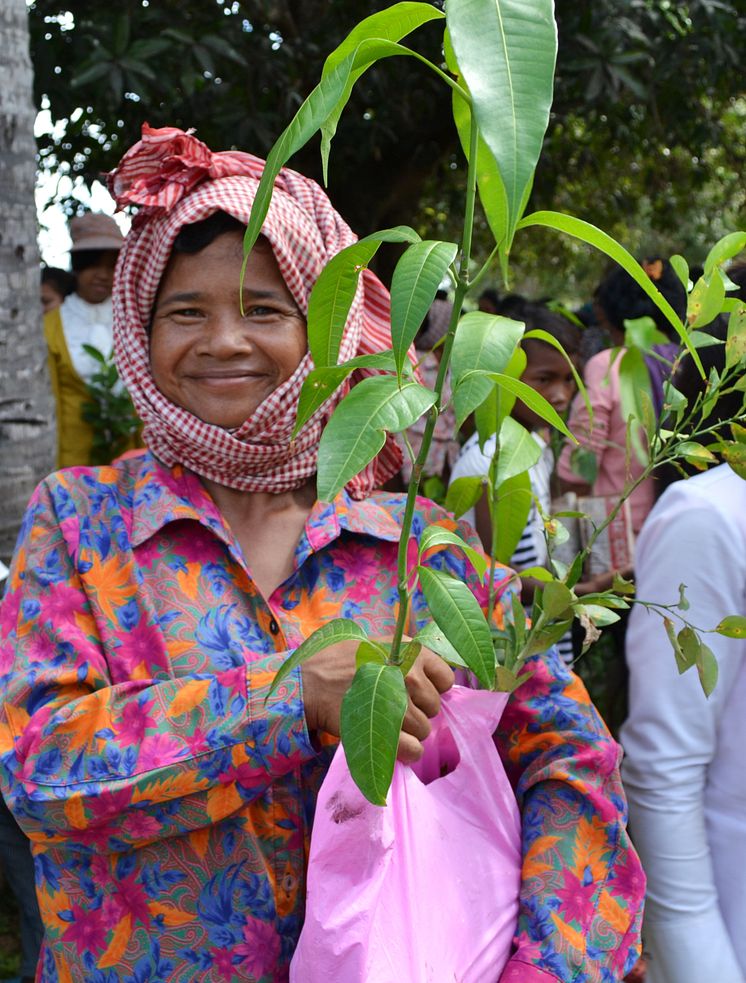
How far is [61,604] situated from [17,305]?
1.44 metres

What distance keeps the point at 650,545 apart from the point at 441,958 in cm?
72

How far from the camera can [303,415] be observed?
1.14 m

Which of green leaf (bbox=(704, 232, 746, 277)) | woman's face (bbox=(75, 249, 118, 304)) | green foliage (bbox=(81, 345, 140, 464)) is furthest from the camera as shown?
woman's face (bbox=(75, 249, 118, 304))

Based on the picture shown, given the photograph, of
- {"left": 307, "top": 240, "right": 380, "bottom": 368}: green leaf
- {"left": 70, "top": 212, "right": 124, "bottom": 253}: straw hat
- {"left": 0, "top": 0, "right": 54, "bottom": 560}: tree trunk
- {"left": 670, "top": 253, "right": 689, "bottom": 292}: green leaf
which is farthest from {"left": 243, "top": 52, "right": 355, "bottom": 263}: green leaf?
{"left": 70, "top": 212, "right": 124, "bottom": 253}: straw hat

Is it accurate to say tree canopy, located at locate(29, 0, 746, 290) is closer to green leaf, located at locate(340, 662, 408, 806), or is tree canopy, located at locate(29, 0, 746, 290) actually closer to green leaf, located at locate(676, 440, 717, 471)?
green leaf, located at locate(676, 440, 717, 471)

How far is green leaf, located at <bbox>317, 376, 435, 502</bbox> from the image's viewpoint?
3.29ft

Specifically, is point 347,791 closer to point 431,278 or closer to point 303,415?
point 303,415

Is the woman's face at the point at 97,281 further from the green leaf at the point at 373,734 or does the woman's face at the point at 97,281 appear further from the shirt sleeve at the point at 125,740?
the green leaf at the point at 373,734

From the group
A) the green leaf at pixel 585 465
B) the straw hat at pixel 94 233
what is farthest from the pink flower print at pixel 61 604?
the straw hat at pixel 94 233

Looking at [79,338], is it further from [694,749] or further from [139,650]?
[694,749]

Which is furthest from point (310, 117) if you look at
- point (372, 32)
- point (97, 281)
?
point (97, 281)

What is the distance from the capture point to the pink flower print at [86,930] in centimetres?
156

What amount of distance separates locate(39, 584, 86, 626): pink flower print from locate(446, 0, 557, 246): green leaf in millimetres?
983

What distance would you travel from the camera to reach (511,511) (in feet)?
5.23
